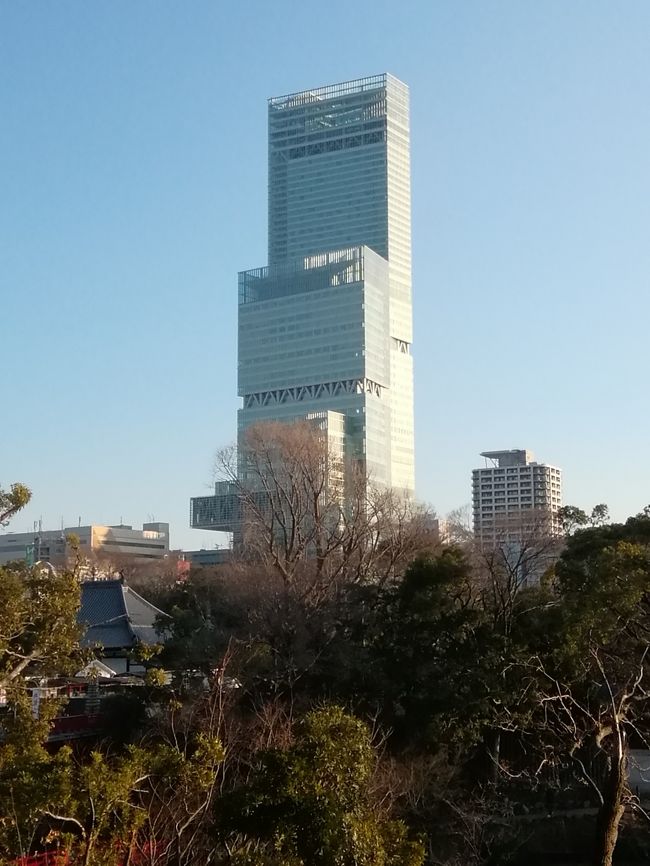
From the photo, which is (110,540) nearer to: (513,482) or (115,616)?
(513,482)

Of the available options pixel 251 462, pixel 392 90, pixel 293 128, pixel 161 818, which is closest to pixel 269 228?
pixel 293 128

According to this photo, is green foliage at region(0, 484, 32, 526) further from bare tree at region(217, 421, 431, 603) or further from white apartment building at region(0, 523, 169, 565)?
white apartment building at region(0, 523, 169, 565)

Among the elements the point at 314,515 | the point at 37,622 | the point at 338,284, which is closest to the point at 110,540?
the point at 338,284

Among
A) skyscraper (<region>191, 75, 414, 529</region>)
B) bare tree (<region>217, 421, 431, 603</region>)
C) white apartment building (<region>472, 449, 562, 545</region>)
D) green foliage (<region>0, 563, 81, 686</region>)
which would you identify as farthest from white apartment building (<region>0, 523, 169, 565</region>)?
green foliage (<region>0, 563, 81, 686</region>)

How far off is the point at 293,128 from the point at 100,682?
5273 inches

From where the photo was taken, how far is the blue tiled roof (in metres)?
28.0

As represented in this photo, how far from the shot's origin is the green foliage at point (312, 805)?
7.98m

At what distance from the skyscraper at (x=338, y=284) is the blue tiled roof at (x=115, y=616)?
231ft

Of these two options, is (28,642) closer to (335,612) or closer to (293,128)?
(335,612)

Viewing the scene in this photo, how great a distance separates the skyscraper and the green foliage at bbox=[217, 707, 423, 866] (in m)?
91.8

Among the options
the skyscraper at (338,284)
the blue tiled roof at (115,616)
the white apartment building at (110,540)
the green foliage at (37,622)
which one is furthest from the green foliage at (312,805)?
the white apartment building at (110,540)

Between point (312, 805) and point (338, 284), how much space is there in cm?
11543

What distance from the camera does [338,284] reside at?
398ft

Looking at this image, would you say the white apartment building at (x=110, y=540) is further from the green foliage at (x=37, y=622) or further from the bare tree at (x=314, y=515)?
the green foliage at (x=37, y=622)
